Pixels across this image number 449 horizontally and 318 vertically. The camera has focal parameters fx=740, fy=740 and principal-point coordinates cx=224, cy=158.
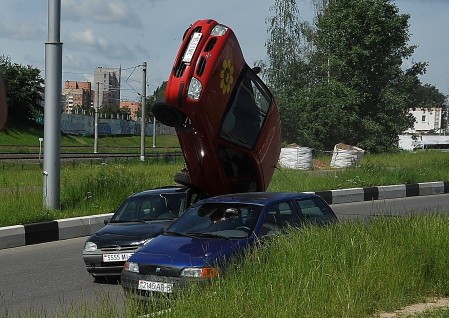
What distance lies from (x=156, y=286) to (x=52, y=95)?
8.01 meters

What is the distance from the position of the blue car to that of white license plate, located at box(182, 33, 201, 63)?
11.6 ft

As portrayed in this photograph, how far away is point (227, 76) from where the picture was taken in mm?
12578

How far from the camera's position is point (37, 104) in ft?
184

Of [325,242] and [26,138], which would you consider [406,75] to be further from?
[325,242]

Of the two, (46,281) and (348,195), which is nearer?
(46,281)

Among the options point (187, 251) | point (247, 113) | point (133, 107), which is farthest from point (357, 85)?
point (133, 107)

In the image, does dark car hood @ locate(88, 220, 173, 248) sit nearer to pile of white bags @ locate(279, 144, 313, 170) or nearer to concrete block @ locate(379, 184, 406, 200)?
concrete block @ locate(379, 184, 406, 200)

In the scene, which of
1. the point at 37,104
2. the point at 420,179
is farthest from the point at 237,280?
the point at 37,104

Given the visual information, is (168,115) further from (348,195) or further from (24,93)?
(24,93)

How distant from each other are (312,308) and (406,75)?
48.1m

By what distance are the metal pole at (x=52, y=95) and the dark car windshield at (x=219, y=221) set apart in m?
6.42

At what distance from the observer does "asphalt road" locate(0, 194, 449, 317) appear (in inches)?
315

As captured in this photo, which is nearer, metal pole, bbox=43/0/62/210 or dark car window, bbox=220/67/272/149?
dark car window, bbox=220/67/272/149

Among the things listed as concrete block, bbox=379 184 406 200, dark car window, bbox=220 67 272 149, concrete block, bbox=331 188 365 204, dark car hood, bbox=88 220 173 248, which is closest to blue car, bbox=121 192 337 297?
dark car hood, bbox=88 220 173 248
